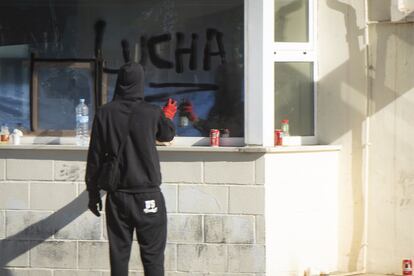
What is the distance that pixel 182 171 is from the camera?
7289mm

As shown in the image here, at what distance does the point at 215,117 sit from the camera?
25.1 ft

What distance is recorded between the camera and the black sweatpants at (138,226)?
19.8 feet

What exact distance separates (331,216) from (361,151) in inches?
25.4

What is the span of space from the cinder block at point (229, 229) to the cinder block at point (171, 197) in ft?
0.97

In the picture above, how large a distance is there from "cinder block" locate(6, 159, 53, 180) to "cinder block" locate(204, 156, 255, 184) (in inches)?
55.3

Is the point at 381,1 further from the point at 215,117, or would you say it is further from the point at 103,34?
the point at 103,34

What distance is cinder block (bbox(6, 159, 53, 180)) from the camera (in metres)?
7.48

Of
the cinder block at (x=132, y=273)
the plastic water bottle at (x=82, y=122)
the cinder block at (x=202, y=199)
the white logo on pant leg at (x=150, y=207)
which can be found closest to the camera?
the white logo on pant leg at (x=150, y=207)

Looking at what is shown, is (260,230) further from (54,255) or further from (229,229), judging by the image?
(54,255)

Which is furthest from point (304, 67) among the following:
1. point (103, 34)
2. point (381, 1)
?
point (103, 34)

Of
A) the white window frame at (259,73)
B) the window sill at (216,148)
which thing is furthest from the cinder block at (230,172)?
the white window frame at (259,73)

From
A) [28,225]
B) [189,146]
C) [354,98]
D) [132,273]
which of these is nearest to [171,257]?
[132,273]

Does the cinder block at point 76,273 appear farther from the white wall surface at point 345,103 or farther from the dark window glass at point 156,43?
the white wall surface at point 345,103

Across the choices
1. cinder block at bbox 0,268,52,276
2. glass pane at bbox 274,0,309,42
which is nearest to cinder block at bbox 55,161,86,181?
cinder block at bbox 0,268,52,276
